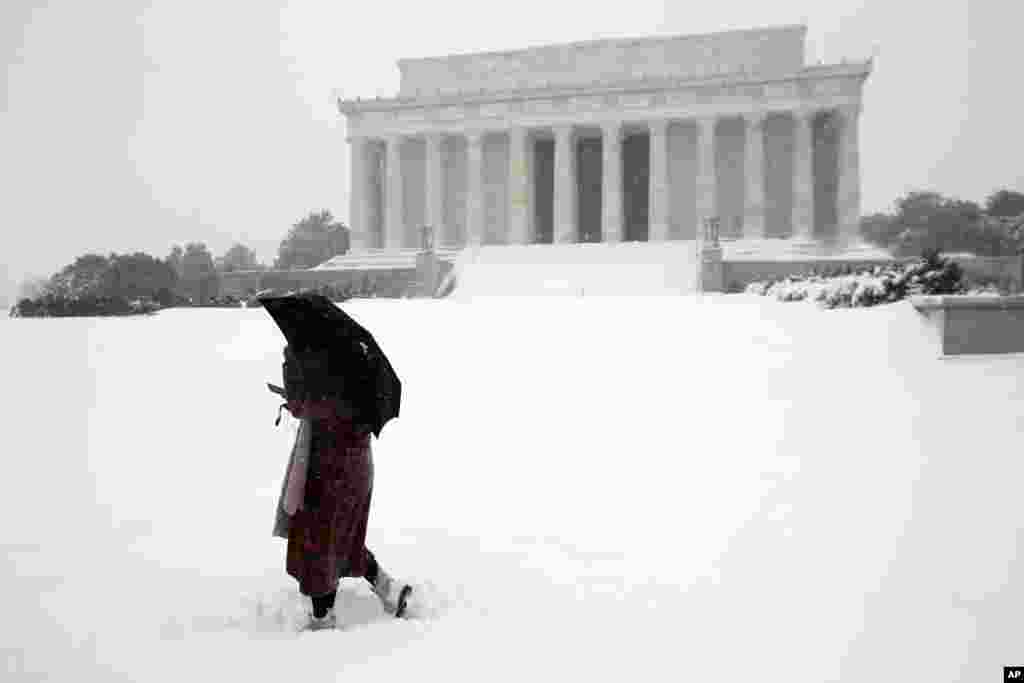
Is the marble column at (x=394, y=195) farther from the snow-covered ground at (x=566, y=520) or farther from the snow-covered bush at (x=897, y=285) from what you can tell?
the snow-covered ground at (x=566, y=520)

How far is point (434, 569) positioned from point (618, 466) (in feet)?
10.00

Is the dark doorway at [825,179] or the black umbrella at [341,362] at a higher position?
the dark doorway at [825,179]

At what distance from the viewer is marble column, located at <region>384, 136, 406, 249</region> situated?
51.9 meters

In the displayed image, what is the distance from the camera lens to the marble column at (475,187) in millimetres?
50438

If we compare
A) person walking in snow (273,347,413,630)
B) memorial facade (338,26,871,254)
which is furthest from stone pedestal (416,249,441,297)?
person walking in snow (273,347,413,630)

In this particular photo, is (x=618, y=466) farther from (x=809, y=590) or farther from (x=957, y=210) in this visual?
(x=957, y=210)

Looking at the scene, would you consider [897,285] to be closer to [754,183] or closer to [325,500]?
[325,500]

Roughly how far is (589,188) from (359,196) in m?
15.6

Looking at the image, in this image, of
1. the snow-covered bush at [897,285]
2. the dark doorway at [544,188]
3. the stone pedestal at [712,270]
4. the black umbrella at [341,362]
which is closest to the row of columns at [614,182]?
the dark doorway at [544,188]

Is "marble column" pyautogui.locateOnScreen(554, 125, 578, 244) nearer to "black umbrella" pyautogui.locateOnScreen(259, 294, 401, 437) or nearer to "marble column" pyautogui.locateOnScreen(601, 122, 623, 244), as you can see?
"marble column" pyautogui.locateOnScreen(601, 122, 623, 244)

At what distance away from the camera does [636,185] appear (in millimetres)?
55219

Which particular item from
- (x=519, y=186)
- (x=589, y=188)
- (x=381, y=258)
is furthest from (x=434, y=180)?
(x=589, y=188)

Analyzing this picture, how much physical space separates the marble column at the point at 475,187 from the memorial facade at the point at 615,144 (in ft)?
0.29

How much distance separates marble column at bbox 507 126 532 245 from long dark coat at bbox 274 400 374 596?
4576 centimetres
